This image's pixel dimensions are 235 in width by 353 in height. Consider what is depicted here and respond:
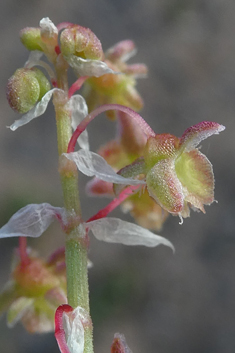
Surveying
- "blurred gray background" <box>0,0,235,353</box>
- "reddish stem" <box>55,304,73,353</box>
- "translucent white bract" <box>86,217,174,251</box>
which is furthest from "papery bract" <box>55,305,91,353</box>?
"blurred gray background" <box>0,0,235,353</box>

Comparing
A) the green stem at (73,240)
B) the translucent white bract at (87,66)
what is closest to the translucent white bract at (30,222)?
the green stem at (73,240)

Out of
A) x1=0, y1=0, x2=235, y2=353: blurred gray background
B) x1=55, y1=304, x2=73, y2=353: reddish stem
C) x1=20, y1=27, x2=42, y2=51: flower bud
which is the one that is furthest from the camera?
x1=0, y1=0, x2=235, y2=353: blurred gray background

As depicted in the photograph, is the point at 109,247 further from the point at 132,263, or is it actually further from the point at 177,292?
the point at 177,292

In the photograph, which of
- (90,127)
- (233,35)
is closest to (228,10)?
(233,35)

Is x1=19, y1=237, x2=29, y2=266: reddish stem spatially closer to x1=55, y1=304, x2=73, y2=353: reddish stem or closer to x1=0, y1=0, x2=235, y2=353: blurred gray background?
x1=55, y1=304, x2=73, y2=353: reddish stem

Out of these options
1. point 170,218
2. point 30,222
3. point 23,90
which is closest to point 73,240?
point 30,222

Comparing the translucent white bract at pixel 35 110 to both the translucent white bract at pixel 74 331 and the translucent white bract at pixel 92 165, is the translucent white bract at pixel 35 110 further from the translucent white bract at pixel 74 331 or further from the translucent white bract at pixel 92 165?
the translucent white bract at pixel 74 331
